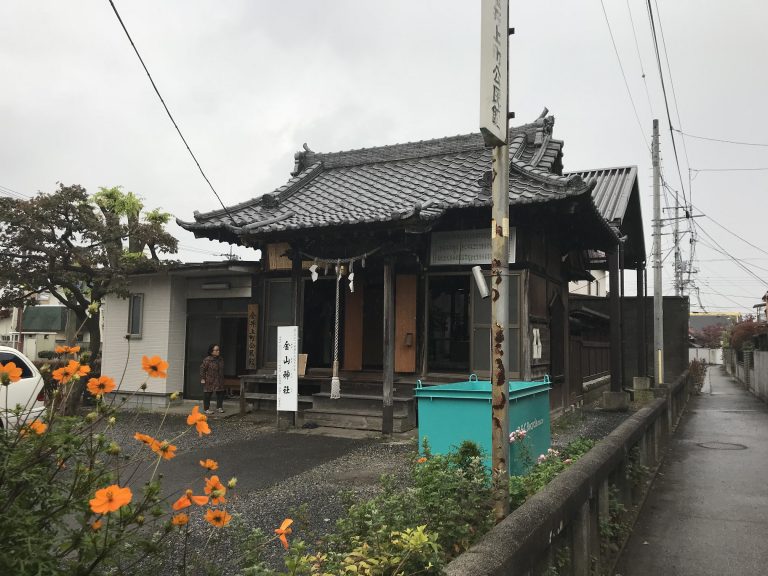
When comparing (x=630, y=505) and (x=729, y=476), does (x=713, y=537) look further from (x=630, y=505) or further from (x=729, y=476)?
(x=729, y=476)

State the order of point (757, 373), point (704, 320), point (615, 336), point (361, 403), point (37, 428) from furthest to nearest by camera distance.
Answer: point (704, 320) → point (757, 373) → point (615, 336) → point (361, 403) → point (37, 428)

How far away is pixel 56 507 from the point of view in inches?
69.8

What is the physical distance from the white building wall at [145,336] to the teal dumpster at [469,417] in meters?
9.75

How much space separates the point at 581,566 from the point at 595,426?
866cm

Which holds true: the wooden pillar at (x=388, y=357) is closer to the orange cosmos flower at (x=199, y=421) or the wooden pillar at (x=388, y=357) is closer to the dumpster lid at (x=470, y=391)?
the dumpster lid at (x=470, y=391)

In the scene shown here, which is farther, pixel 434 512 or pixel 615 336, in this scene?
pixel 615 336

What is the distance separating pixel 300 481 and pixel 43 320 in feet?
99.6

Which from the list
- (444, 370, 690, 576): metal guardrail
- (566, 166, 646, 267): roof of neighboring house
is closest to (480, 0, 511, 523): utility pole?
(444, 370, 690, 576): metal guardrail

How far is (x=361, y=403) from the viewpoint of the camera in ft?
36.7

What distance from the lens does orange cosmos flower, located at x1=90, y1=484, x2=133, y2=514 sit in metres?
1.49

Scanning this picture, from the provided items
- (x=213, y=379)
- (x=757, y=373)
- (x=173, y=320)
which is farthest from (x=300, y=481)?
(x=757, y=373)

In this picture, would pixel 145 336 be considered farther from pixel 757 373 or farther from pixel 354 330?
pixel 757 373

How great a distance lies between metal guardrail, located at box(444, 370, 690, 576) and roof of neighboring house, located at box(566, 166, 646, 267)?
11.5m

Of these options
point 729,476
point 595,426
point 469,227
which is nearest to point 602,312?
point 595,426
